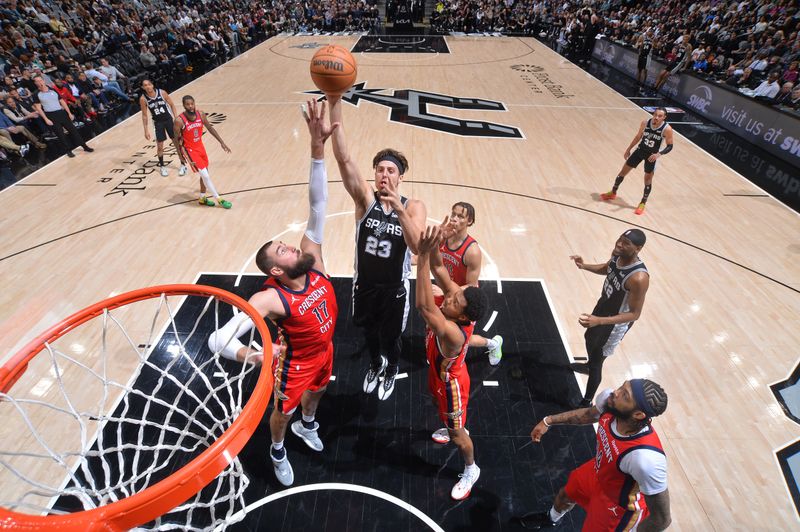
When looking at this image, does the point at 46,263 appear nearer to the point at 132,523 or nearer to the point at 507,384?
the point at 132,523

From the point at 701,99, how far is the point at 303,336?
1317 cm

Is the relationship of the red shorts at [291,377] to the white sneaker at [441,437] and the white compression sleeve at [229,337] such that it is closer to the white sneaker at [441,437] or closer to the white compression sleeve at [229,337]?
the white compression sleeve at [229,337]

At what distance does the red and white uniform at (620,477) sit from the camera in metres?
2.13

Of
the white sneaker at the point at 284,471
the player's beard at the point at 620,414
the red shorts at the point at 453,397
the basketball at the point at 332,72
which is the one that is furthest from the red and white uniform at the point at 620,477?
the basketball at the point at 332,72

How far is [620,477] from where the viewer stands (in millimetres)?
2297

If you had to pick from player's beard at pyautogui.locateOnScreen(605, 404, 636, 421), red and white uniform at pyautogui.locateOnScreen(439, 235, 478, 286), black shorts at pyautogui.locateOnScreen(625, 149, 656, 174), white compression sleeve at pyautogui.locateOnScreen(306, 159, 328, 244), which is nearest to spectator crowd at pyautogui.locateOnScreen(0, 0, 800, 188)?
black shorts at pyautogui.locateOnScreen(625, 149, 656, 174)

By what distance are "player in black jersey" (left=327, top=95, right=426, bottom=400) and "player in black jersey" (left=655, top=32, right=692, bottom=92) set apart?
43.6ft

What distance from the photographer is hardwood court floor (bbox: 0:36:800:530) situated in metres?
3.82

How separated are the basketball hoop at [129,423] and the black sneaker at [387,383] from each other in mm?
1227

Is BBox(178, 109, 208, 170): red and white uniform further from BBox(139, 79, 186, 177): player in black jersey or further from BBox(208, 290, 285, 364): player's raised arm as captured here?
BBox(208, 290, 285, 364): player's raised arm

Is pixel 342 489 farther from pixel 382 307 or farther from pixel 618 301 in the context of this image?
pixel 618 301

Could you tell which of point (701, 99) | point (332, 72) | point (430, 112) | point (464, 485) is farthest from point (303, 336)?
point (701, 99)

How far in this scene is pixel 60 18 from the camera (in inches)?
607

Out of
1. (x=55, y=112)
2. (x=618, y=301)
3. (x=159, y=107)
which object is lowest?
(x=55, y=112)
